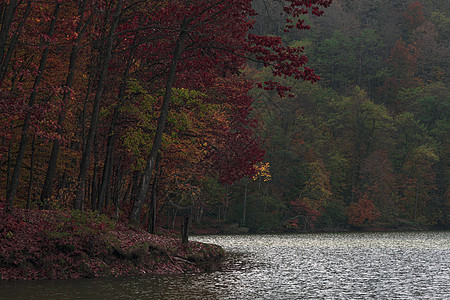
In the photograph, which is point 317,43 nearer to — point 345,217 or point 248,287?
point 345,217

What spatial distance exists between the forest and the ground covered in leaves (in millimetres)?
1212

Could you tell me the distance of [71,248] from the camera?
58.1 ft

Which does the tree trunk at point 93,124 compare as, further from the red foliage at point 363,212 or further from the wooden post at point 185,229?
the red foliage at point 363,212

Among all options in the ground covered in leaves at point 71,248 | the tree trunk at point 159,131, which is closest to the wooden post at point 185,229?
the ground covered in leaves at point 71,248

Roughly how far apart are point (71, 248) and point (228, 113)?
13.3 m

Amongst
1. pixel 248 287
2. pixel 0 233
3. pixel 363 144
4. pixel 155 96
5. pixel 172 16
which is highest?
pixel 363 144

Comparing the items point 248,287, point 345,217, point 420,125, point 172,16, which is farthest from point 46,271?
point 420,125

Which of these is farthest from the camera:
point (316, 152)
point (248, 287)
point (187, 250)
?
point (316, 152)

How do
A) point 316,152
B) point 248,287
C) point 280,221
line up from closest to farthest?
point 248,287 < point 280,221 < point 316,152

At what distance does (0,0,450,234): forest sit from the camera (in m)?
19.7

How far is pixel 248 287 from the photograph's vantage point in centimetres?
1692

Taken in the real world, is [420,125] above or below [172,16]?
A: above

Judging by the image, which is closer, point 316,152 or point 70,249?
point 70,249

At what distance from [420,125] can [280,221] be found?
3077cm
